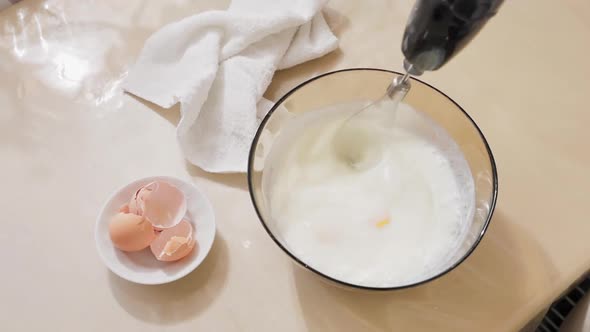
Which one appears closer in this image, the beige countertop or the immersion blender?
the immersion blender

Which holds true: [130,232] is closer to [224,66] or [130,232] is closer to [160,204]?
[160,204]

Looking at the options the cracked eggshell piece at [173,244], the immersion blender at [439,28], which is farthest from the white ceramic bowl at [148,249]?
the immersion blender at [439,28]

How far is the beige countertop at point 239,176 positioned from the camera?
0.64m

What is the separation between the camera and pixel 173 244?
63 centimetres

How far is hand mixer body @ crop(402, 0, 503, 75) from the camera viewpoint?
0.46 m

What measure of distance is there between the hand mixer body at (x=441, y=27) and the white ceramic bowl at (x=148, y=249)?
12.5 inches

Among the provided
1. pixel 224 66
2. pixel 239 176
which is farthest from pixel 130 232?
pixel 224 66

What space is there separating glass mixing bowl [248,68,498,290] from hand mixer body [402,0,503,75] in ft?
0.62

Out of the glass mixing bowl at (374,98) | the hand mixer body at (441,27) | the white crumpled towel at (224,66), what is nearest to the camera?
the hand mixer body at (441,27)

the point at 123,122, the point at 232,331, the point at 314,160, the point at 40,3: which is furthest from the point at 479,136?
the point at 40,3

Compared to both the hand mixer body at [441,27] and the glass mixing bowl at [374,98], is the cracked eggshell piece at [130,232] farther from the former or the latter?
the hand mixer body at [441,27]

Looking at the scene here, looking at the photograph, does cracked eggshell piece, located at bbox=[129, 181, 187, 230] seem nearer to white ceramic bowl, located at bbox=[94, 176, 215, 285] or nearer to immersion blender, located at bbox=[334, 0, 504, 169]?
white ceramic bowl, located at bbox=[94, 176, 215, 285]

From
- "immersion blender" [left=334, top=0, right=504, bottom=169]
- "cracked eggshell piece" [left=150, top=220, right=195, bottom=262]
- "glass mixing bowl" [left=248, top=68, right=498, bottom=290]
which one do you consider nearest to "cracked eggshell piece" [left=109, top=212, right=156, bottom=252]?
"cracked eggshell piece" [left=150, top=220, right=195, bottom=262]

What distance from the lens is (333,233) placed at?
0.63 metres
